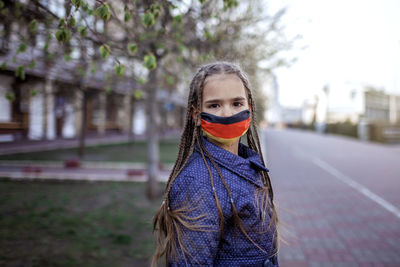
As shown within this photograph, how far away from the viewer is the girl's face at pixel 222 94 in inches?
62.0

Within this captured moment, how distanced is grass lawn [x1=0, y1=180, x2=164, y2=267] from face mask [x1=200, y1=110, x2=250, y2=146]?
3.59 feet

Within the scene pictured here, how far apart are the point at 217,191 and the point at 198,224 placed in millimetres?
174

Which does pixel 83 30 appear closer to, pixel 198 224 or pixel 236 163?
pixel 236 163

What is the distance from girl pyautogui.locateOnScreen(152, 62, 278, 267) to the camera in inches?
52.6

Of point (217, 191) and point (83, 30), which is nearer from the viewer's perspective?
point (217, 191)

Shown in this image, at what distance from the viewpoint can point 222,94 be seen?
1.58m

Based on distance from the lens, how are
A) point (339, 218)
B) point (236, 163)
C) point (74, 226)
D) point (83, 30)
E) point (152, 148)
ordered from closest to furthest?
point (236, 163) → point (83, 30) → point (74, 226) → point (339, 218) → point (152, 148)

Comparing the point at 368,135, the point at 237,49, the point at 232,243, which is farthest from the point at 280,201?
the point at 368,135

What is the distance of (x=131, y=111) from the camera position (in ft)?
53.8

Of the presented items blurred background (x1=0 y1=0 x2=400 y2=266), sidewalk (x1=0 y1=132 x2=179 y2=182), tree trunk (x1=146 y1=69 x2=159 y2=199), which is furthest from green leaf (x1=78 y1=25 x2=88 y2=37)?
sidewalk (x1=0 y1=132 x2=179 y2=182)

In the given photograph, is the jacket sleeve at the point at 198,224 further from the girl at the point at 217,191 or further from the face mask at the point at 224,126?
the face mask at the point at 224,126

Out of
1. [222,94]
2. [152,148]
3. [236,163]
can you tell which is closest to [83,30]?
[222,94]

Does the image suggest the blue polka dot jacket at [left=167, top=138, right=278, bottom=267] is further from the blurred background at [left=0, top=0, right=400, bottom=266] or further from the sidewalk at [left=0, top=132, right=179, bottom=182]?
the sidewalk at [left=0, top=132, right=179, bottom=182]

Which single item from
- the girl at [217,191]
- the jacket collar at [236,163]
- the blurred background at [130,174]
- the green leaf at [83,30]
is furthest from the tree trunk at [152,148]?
the jacket collar at [236,163]
